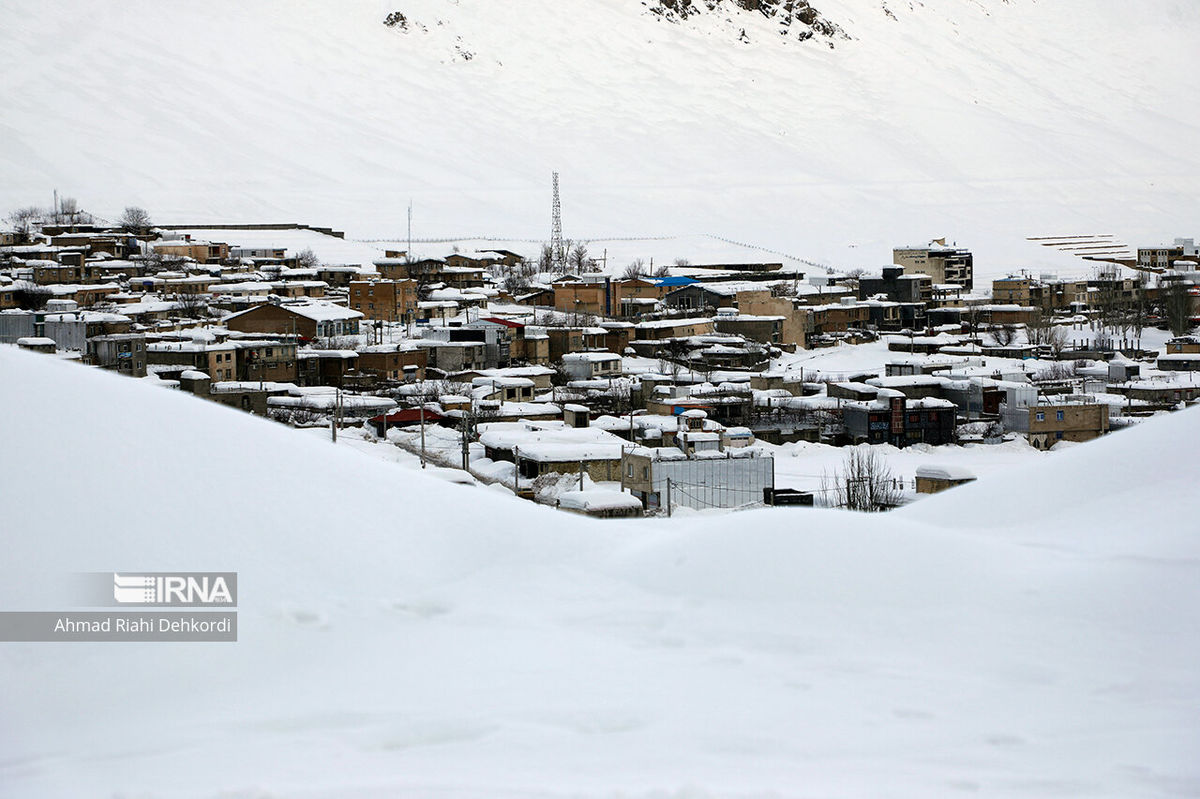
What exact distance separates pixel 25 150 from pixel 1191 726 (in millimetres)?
38277

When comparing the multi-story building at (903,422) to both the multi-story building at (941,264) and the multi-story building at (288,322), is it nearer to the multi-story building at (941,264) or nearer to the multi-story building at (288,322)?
the multi-story building at (288,322)

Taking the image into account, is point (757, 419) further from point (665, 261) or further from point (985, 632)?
point (665, 261)

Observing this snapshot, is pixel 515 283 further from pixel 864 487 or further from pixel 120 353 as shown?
pixel 864 487

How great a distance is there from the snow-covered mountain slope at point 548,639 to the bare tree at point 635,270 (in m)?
17.1

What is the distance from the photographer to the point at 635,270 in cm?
2250

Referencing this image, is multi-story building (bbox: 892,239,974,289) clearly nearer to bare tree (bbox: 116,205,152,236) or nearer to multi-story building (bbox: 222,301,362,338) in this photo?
multi-story building (bbox: 222,301,362,338)

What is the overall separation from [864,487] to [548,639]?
4.23 m

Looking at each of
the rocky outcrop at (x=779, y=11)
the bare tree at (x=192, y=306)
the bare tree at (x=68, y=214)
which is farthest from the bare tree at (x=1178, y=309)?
the rocky outcrop at (x=779, y=11)

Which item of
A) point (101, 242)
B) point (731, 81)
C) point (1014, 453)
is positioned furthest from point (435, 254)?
point (731, 81)

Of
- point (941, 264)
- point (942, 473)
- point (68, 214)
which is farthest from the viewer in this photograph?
point (68, 214)

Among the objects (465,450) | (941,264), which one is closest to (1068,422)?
(465,450)

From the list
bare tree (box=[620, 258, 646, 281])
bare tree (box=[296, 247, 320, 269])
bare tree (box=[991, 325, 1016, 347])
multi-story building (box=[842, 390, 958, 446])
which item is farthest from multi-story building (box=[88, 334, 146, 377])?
bare tree (box=[620, 258, 646, 281])

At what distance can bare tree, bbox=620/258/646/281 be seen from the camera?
69.1 ft

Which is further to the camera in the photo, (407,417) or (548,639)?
(407,417)
